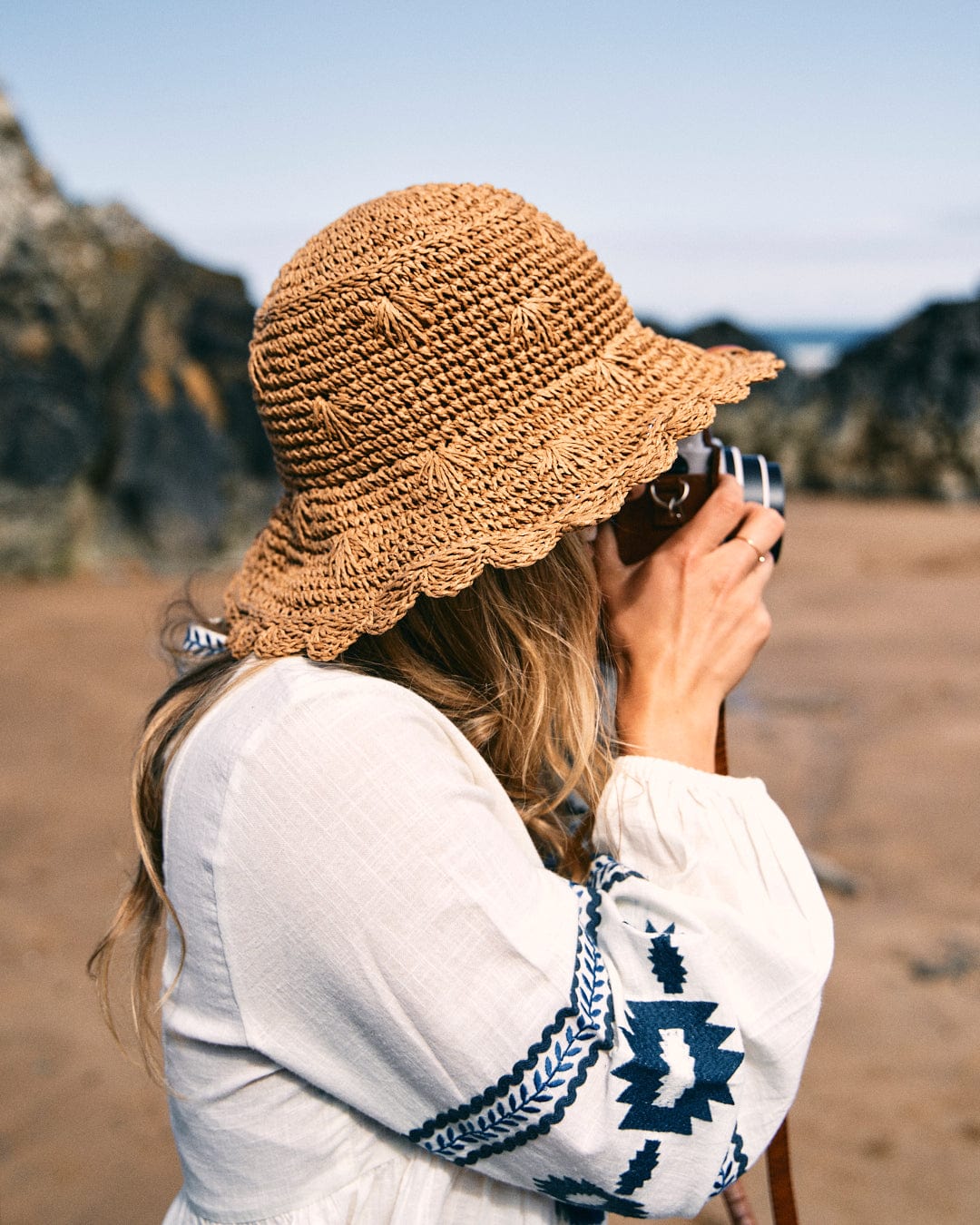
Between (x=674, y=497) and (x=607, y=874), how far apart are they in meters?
0.48

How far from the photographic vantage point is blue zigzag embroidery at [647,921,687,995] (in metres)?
1.05

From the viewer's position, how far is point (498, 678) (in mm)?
1254

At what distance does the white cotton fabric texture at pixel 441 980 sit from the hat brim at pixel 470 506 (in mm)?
87

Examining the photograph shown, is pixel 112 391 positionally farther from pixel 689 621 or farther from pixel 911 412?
pixel 911 412

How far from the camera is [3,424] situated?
7.77 m

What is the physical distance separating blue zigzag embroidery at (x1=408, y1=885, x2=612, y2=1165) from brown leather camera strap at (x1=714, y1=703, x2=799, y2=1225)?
44cm

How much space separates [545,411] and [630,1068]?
70 centimetres

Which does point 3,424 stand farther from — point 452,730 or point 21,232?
point 452,730

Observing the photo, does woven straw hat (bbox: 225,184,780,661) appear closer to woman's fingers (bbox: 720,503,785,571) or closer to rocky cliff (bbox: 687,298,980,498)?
woman's fingers (bbox: 720,503,785,571)

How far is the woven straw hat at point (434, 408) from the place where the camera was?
45.8 inches

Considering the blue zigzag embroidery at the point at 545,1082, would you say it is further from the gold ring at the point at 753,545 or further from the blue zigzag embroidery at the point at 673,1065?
the gold ring at the point at 753,545

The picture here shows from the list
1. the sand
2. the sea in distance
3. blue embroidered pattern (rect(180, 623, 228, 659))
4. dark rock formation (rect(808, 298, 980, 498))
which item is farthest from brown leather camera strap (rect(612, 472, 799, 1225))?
the sea in distance

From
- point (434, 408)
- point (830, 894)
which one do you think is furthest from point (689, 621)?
point (830, 894)

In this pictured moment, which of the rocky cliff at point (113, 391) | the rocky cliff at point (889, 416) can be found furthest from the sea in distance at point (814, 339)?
the rocky cliff at point (113, 391)
